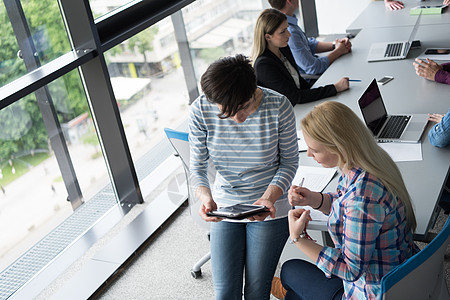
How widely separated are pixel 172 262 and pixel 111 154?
0.96 metres

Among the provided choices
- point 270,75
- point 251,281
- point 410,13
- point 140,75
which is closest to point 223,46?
point 140,75

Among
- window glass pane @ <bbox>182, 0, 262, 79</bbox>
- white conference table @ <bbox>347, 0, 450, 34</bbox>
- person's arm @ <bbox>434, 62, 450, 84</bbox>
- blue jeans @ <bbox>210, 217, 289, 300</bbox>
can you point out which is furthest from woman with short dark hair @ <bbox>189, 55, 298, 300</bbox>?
window glass pane @ <bbox>182, 0, 262, 79</bbox>

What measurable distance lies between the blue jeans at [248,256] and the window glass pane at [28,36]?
164cm

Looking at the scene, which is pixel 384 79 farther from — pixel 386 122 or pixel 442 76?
pixel 386 122

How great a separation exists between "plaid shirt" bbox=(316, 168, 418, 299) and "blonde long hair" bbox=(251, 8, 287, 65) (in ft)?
5.23

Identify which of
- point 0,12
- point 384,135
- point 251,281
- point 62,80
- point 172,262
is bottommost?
point 172,262

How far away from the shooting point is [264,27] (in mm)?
3367

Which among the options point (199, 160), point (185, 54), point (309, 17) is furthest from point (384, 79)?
point (309, 17)

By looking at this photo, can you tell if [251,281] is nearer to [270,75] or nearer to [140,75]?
[270,75]

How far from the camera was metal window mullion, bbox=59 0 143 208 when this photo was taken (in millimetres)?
3371

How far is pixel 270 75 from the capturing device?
135 inches

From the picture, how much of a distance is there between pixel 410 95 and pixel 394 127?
1.57ft

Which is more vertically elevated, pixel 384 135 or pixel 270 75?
pixel 270 75

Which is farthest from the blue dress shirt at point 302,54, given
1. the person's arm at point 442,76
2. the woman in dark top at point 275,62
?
the person's arm at point 442,76
